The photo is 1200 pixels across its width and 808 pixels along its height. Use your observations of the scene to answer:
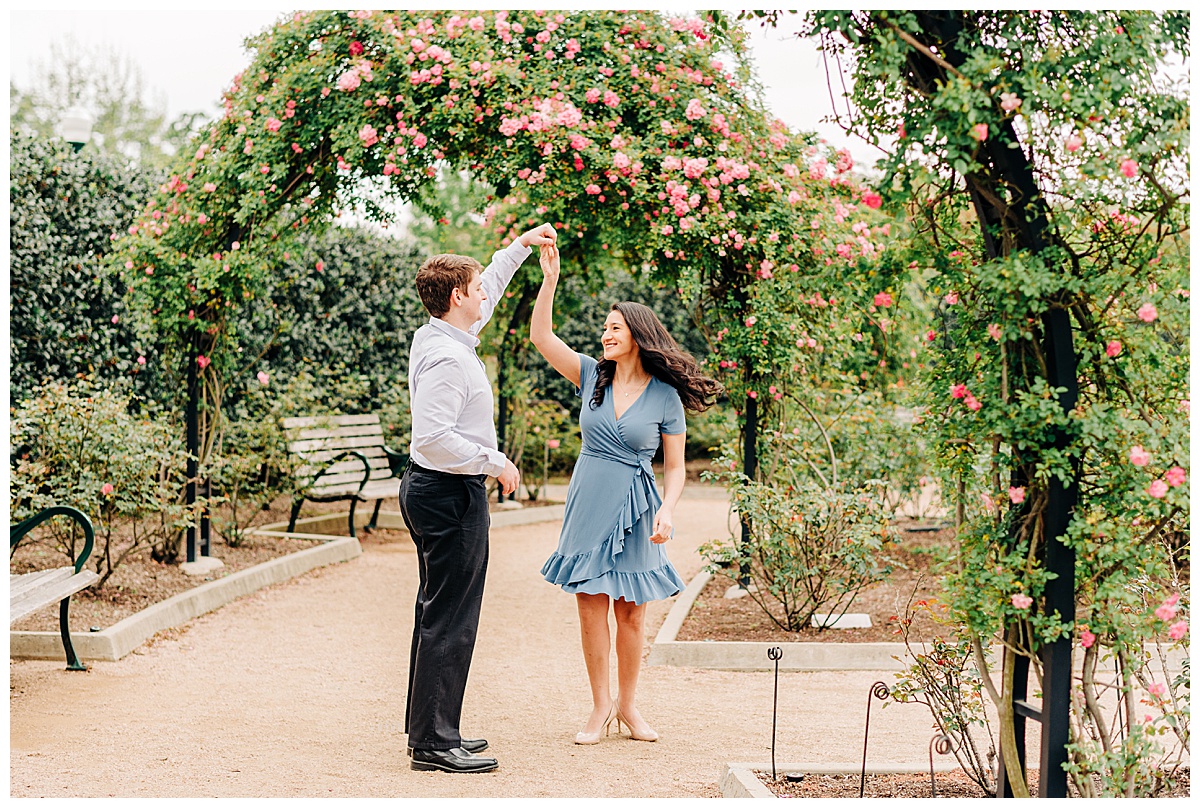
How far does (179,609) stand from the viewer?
5.98m

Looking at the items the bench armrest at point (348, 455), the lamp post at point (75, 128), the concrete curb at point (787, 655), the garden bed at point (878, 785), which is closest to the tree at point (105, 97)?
the lamp post at point (75, 128)

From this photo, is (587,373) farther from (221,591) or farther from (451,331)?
(221,591)

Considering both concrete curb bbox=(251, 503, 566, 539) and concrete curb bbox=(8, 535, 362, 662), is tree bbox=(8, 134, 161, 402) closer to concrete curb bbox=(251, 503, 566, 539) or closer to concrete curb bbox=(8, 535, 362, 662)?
concrete curb bbox=(251, 503, 566, 539)

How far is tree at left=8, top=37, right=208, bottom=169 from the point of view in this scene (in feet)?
76.6

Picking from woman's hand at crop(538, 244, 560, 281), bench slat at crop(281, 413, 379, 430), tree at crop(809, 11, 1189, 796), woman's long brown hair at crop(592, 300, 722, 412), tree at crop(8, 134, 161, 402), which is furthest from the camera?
bench slat at crop(281, 413, 379, 430)

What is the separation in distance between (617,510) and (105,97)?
2428 cm

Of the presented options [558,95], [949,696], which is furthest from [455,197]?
[949,696]

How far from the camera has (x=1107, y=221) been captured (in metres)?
2.74

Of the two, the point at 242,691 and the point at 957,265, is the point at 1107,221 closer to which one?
the point at 957,265

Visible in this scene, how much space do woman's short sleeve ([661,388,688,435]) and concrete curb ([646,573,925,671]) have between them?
1.58 meters

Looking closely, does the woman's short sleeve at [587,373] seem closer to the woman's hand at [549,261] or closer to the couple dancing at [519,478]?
the couple dancing at [519,478]

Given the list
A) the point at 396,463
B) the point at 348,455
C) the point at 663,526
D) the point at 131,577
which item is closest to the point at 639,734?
the point at 663,526

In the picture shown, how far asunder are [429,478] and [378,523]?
20.9 feet

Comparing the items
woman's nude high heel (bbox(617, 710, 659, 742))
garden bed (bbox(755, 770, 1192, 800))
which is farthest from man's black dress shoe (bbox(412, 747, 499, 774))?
garden bed (bbox(755, 770, 1192, 800))
